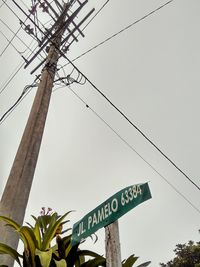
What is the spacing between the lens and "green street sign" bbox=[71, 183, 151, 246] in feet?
5.93

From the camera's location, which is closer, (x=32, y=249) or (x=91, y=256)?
(x=32, y=249)

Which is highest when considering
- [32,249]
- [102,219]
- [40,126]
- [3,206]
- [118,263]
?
[40,126]

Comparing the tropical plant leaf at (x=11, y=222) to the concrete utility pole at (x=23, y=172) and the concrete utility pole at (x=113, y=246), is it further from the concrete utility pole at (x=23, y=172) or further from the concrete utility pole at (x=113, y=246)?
the concrete utility pole at (x=113, y=246)

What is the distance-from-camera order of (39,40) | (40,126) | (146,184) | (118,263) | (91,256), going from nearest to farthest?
(118,263) < (146,184) < (91,256) < (40,126) < (39,40)

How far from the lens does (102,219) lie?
191 centimetres

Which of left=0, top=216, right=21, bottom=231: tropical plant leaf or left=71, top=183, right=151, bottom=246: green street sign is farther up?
left=0, top=216, right=21, bottom=231: tropical plant leaf

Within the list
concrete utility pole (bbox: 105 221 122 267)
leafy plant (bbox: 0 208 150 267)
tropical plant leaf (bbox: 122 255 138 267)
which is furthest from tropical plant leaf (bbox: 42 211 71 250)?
concrete utility pole (bbox: 105 221 122 267)

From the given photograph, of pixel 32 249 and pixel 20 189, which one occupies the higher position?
pixel 20 189

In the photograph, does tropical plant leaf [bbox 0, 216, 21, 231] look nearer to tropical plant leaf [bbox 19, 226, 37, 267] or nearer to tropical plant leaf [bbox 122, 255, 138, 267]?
tropical plant leaf [bbox 19, 226, 37, 267]

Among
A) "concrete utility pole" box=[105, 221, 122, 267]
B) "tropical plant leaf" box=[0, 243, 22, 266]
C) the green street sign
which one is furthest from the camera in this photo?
"tropical plant leaf" box=[0, 243, 22, 266]

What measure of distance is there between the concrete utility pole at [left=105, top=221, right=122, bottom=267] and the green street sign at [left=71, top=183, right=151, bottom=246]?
0.14 ft

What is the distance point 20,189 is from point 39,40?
13.2ft

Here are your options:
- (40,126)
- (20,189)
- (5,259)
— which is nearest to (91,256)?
(5,259)

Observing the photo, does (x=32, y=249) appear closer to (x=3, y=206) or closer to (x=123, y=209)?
(x=3, y=206)
